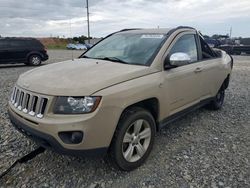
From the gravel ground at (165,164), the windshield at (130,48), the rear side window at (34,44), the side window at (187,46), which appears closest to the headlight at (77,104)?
the gravel ground at (165,164)

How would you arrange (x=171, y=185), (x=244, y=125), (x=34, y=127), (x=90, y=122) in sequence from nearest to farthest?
(x=90, y=122) → (x=34, y=127) → (x=171, y=185) → (x=244, y=125)

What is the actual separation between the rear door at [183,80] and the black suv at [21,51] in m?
13.0

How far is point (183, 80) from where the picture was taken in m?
3.88

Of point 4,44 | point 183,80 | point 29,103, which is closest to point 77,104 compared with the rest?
point 29,103

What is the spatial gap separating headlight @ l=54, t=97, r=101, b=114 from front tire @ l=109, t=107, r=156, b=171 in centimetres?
45

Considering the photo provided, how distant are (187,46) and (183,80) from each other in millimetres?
767

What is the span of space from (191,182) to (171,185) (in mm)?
251

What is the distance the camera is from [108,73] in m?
3.00

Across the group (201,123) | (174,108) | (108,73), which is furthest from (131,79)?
(201,123)

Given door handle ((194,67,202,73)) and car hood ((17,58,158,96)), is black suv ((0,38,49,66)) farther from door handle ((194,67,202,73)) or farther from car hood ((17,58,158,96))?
door handle ((194,67,202,73))

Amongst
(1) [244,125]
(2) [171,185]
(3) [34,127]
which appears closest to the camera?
(3) [34,127]

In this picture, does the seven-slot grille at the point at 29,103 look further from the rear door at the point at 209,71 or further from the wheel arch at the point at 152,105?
the rear door at the point at 209,71

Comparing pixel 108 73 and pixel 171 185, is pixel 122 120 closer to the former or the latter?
pixel 108 73

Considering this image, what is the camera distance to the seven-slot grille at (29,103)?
269 centimetres
